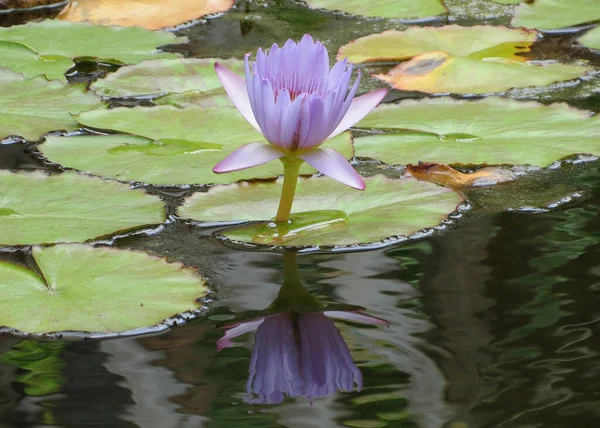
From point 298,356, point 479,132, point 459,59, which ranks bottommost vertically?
point 298,356

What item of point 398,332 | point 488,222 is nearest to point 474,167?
point 488,222

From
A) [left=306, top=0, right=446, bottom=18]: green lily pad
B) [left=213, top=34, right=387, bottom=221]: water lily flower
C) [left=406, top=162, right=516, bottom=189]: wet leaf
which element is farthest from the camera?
[left=306, top=0, right=446, bottom=18]: green lily pad

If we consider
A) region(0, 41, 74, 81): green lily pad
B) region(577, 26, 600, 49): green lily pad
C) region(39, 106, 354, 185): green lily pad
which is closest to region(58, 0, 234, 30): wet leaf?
region(0, 41, 74, 81): green lily pad

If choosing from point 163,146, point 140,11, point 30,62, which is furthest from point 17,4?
point 163,146

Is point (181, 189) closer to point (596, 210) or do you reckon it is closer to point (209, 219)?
point (209, 219)

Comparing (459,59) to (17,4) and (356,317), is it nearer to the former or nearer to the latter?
(356,317)

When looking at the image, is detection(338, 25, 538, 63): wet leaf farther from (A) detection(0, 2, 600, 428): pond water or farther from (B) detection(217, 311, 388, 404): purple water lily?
(B) detection(217, 311, 388, 404): purple water lily

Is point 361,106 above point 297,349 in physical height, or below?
above
